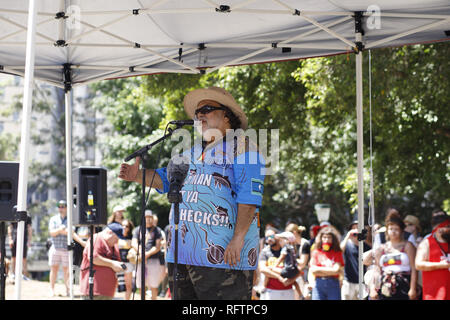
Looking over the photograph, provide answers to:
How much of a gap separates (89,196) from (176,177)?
324 cm

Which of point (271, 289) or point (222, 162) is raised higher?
point (222, 162)

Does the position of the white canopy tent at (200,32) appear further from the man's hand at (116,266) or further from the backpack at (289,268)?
the backpack at (289,268)

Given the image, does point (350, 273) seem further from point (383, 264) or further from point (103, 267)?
point (103, 267)

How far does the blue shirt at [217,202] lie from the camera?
420cm

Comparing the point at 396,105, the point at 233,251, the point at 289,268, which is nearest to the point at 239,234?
the point at 233,251

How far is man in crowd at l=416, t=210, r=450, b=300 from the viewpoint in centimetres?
788
